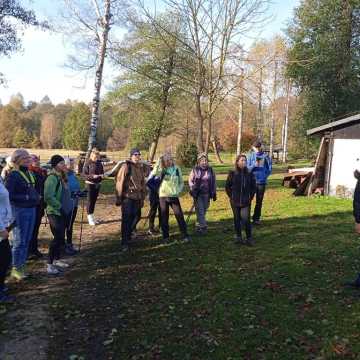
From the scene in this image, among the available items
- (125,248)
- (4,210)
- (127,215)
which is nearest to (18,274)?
(4,210)

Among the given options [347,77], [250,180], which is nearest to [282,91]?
[347,77]

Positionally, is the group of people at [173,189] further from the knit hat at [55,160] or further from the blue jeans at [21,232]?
the blue jeans at [21,232]

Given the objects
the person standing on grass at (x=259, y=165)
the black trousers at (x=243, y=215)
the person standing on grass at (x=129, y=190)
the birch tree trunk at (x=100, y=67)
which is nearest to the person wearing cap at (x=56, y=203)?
the person standing on grass at (x=129, y=190)

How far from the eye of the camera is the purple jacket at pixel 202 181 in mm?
9477

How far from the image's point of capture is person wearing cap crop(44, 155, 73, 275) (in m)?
6.73

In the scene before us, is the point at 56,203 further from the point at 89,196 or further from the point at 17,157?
the point at 89,196

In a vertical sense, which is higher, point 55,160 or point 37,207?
point 55,160

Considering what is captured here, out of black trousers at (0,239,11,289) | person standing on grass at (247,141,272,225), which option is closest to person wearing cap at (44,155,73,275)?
black trousers at (0,239,11,289)

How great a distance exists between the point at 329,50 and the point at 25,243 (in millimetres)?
26833

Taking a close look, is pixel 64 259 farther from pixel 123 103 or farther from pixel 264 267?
pixel 123 103

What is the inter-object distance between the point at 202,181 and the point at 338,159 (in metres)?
9.03

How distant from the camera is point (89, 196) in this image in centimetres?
1040

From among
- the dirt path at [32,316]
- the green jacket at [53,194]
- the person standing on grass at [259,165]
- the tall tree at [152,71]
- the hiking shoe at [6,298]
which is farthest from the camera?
the tall tree at [152,71]

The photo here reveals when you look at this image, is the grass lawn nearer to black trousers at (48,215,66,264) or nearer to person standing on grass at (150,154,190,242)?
black trousers at (48,215,66,264)
